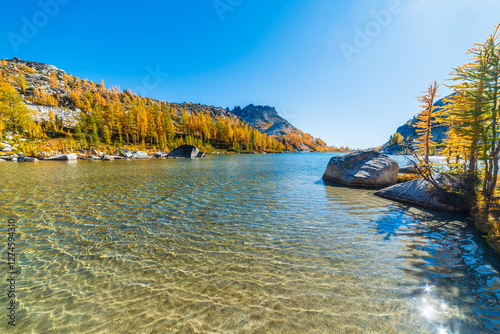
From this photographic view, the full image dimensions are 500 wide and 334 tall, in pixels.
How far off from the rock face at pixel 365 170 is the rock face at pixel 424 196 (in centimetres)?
337

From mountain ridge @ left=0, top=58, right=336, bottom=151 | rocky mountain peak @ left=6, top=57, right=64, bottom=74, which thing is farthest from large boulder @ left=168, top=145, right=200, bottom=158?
rocky mountain peak @ left=6, top=57, right=64, bottom=74

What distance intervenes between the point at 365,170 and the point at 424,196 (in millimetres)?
6130

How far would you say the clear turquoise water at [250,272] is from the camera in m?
3.32

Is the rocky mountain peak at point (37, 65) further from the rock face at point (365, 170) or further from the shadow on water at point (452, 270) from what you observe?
the shadow on water at point (452, 270)

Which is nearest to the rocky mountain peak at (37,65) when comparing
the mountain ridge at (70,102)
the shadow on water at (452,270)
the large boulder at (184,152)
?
the mountain ridge at (70,102)

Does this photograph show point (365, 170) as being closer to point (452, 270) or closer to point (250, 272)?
point (452, 270)

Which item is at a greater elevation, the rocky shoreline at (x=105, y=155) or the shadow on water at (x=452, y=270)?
the rocky shoreline at (x=105, y=155)

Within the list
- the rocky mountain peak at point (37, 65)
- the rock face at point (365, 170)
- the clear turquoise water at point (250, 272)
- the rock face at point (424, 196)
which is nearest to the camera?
the clear turquoise water at point (250, 272)

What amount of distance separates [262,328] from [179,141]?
99.3m

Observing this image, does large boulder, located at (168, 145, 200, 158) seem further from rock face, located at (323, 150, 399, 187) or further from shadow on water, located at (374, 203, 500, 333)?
shadow on water, located at (374, 203, 500, 333)

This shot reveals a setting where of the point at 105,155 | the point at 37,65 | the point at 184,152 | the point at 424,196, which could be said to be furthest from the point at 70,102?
the point at 424,196

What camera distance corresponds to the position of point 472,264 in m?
5.10

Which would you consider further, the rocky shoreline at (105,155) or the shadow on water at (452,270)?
the rocky shoreline at (105,155)

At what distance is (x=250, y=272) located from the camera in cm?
480
